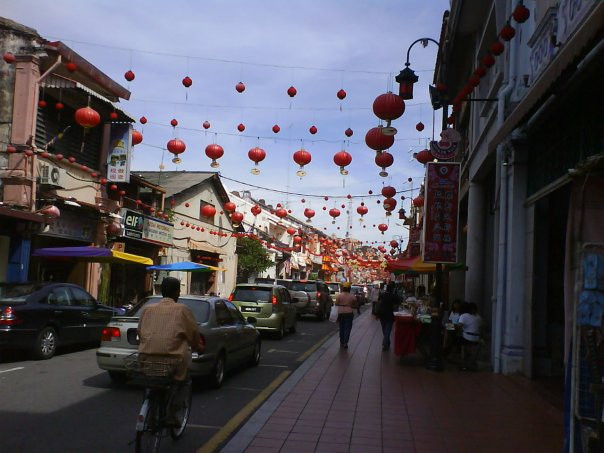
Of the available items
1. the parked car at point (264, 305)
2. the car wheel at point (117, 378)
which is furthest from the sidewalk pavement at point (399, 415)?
the parked car at point (264, 305)

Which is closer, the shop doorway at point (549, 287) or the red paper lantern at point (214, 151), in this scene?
the shop doorway at point (549, 287)

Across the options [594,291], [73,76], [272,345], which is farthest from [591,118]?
[73,76]

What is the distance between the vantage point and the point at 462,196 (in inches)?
806

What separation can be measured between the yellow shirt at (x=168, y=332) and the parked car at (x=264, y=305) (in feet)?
36.2

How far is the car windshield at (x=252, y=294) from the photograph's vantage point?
17.1 m

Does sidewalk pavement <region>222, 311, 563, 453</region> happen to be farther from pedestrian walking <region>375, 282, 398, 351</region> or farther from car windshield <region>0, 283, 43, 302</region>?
car windshield <region>0, 283, 43, 302</region>

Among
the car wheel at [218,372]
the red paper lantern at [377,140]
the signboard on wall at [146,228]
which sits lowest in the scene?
the car wheel at [218,372]

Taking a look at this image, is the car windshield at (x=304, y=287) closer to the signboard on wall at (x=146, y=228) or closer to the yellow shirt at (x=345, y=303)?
the signboard on wall at (x=146, y=228)

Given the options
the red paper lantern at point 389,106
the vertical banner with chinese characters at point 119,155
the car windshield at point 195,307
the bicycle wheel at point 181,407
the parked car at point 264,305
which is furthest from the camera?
the vertical banner with chinese characters at point 119,155

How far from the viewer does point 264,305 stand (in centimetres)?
1681

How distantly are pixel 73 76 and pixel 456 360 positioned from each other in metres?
14.7

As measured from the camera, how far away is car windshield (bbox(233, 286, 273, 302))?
56.1ft

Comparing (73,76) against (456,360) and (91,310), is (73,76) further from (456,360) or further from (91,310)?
(456,360)

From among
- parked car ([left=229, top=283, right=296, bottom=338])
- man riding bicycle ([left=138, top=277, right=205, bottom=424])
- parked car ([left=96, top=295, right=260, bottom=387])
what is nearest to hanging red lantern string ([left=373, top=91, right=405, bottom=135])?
parked car ([left=96, top=295, right=260, bottom=387])
